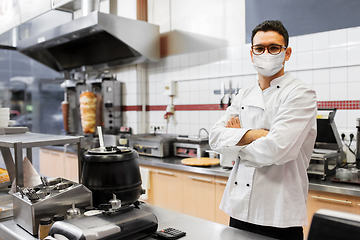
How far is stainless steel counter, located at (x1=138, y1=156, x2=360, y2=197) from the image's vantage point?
6.83ft

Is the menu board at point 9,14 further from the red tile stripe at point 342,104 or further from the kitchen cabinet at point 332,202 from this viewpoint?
the red tile stripe at point 342,104

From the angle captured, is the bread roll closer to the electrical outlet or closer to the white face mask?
the electrical outlet

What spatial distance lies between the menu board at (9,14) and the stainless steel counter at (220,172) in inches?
71.7

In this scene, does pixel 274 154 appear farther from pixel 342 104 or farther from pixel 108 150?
pixel 342 104

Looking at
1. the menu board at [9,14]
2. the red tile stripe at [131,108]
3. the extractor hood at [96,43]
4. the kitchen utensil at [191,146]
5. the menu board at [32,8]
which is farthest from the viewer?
the red tile stripe at [131,108]

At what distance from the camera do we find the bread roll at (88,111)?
4418 millimetres

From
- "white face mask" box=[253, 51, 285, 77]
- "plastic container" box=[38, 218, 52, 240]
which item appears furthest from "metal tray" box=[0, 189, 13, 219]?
"white face mask" box=[253, 51, 285, 77]

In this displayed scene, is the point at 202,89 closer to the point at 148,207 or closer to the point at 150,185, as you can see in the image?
the point at 150,185

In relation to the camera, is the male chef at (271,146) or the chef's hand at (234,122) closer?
the male chef at (271,146)

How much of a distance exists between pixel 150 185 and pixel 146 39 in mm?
1862

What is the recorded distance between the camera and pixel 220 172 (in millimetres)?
2734

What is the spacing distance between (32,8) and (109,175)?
144 centimetres

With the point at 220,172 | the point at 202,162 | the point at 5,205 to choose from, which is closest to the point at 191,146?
the point at 202,162

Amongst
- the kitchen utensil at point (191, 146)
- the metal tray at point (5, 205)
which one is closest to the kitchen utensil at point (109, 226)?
the metal tray at point (5, 205)
